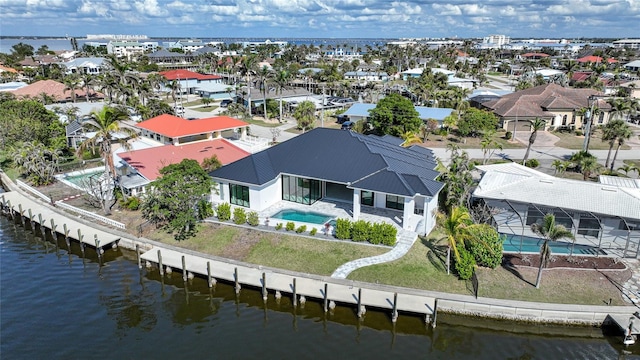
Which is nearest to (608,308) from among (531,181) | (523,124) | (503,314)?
(503,314)

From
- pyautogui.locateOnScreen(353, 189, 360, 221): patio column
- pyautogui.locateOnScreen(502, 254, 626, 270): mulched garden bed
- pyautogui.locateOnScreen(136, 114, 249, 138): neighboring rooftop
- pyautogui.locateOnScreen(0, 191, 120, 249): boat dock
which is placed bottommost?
pyautogui.locateOnScreen(0, 191, 120, 249): boat dock

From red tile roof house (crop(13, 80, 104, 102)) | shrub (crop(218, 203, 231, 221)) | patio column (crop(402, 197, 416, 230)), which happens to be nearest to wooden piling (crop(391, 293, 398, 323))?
patio column (crop(402, 197, 416, 230))

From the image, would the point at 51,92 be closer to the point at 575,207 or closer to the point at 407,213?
the point at 407,213

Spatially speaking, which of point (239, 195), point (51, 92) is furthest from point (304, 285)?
point (51, 92)

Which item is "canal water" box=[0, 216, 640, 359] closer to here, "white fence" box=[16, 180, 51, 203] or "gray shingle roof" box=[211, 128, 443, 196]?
"gray shingle roof" box=[211, 128, 443, 196]

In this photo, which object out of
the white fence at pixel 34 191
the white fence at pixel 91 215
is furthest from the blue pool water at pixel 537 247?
the white fence at pixel 34 191

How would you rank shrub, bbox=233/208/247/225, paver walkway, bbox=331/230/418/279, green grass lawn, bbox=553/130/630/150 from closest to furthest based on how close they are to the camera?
paver walkway, bbox=331/230/418/279
shrub, bbox=233/208/247/225
green grass lawn, bbox=553/130/630/150
